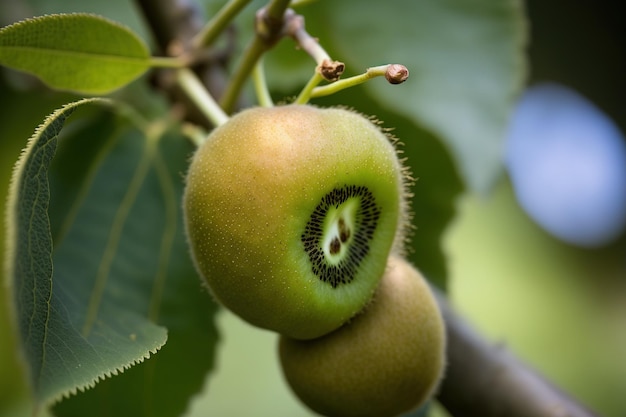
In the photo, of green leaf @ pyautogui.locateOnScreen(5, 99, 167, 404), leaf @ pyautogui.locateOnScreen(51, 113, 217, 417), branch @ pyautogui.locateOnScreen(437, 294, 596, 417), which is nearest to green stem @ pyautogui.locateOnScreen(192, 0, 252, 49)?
leaf @ pyautogui.locateOnScreen(51, 113, 217, 417)

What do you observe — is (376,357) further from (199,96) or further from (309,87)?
(199,96)

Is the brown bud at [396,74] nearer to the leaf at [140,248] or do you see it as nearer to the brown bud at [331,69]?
the brown bud at [331,69]

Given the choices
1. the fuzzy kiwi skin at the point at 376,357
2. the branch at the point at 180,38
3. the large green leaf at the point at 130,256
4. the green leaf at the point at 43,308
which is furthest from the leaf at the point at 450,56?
the green leaf at the point at 43,308

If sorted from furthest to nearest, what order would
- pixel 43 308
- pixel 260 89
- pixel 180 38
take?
1. pixel 180 38
2. pixel 260 89
3. pixel 43 308

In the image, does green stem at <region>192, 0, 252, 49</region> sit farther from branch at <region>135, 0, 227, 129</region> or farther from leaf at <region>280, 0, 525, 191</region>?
leaf at <region>280, 0, 525, 191</region>

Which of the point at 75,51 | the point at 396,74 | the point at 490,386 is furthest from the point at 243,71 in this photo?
the point at 490,386
